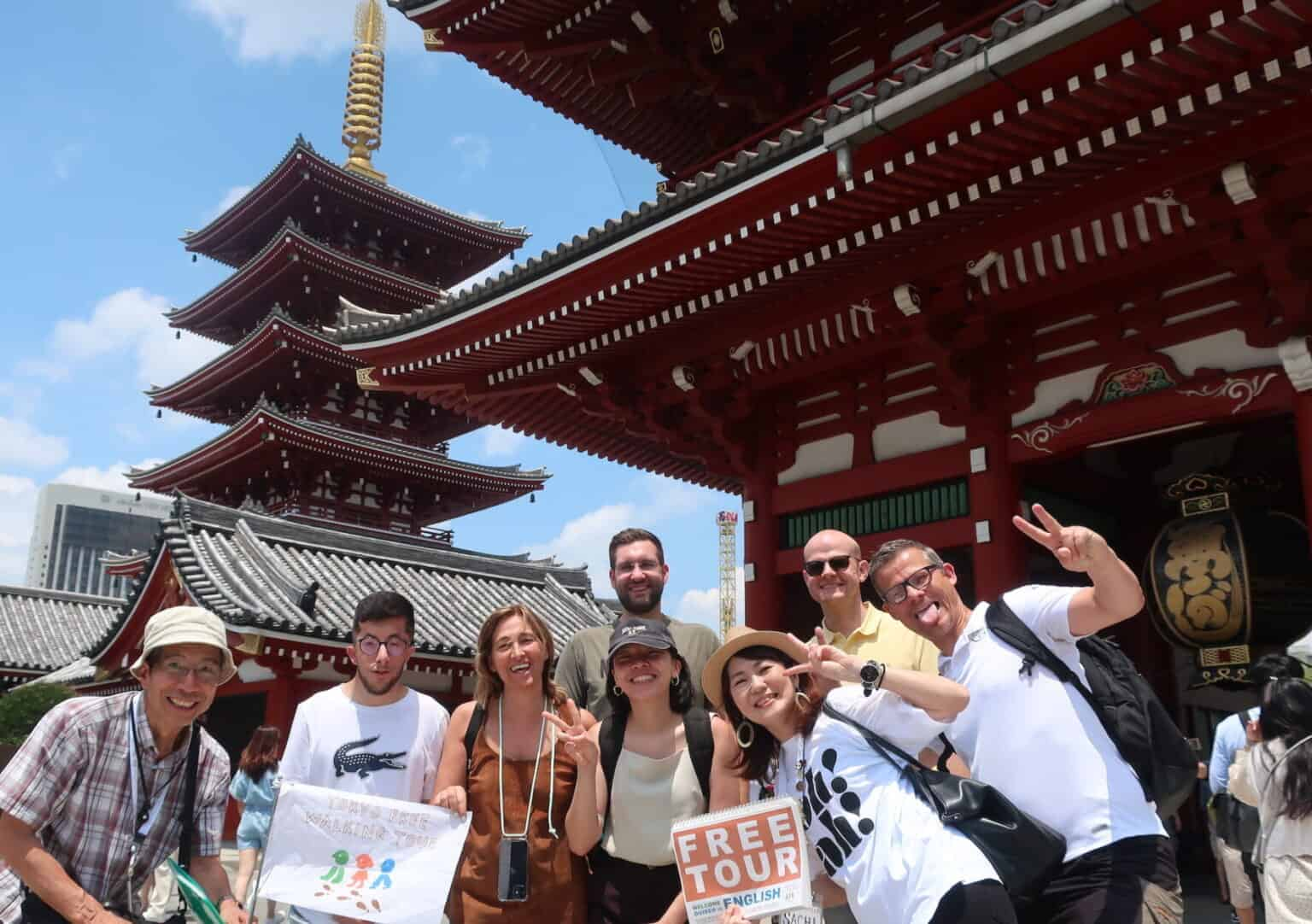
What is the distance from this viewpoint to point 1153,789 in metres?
2.69

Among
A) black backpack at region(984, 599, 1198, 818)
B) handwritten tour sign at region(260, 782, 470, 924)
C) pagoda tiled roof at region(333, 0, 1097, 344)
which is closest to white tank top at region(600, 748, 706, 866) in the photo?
handwritten tour sign at region(260, 782, 470, 924)

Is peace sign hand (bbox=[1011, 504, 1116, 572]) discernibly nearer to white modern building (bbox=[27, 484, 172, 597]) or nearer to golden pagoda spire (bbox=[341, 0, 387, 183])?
golden pagoda spire (bbox=[341, 0, 387, 183])

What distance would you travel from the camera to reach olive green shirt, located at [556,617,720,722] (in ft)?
12.5

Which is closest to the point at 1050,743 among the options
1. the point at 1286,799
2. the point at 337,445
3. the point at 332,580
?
the point at 1286,799

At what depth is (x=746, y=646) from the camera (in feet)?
9.42

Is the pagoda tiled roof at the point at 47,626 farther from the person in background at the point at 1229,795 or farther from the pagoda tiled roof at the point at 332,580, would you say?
the person in background at the point at 1229,795

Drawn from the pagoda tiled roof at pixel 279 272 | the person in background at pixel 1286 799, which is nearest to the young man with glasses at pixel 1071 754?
the person in background at pixel 1286 799

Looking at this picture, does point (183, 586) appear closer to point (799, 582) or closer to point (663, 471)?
point (663, 471)

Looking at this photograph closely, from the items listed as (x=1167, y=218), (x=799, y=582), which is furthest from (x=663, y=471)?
(x=1167, y=218)

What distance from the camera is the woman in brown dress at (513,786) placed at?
3172 millimetres

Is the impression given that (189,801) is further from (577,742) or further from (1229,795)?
(1229,795)

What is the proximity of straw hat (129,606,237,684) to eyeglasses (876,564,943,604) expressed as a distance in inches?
76.1

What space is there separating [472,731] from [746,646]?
110cm

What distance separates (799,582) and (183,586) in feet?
29.9
